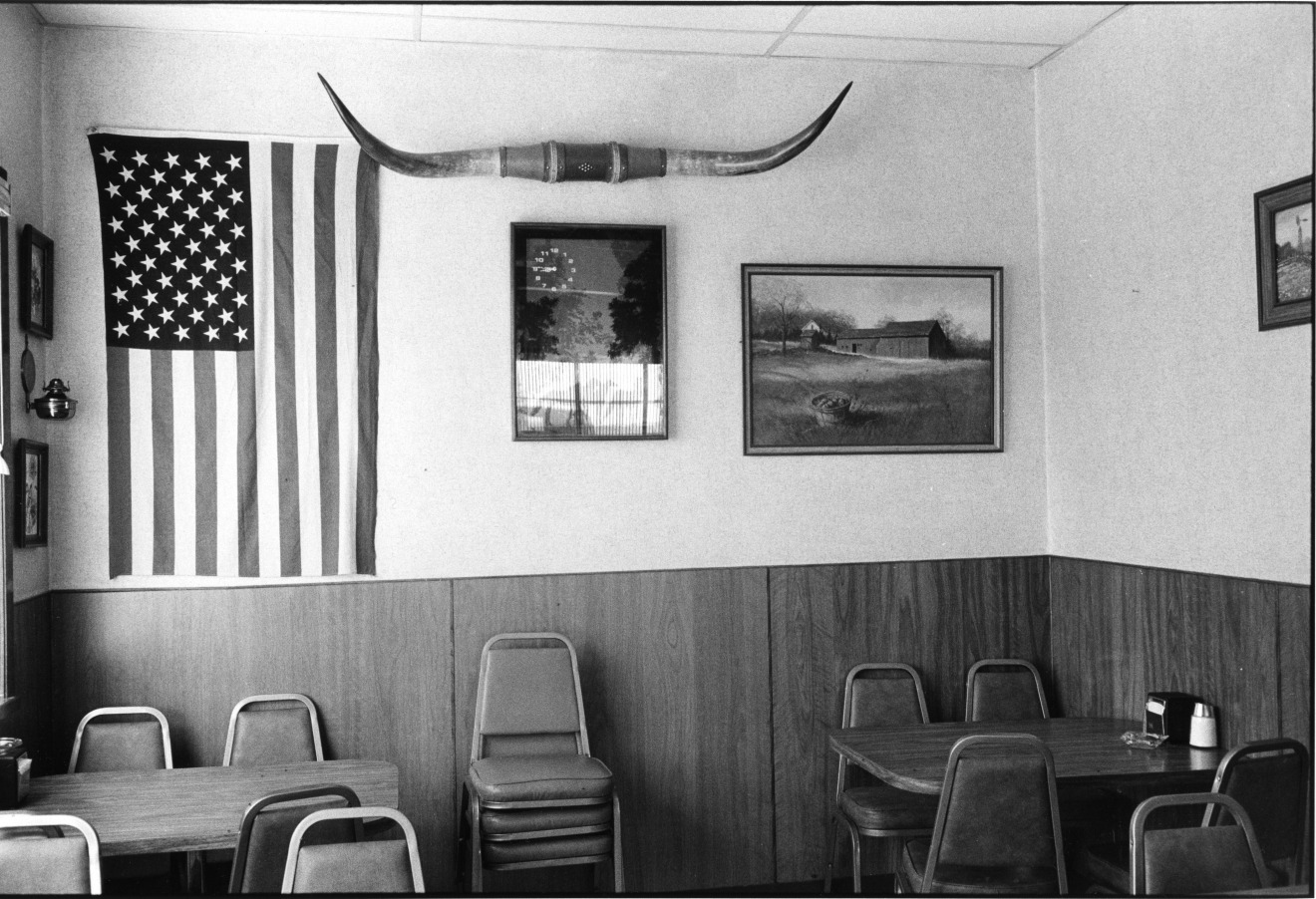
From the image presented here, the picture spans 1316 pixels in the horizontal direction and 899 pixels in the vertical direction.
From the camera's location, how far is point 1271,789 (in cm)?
347

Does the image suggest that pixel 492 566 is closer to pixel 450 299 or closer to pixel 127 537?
pixel 450 299

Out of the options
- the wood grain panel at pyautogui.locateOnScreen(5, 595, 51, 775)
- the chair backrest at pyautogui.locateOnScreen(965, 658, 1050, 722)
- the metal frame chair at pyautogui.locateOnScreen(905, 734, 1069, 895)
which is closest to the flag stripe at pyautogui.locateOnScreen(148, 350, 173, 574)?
the wood grain panel at pyautogui.locateOnScreen(5, 595, 51, 775)

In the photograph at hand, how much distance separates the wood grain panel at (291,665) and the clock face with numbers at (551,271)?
1.26 meters

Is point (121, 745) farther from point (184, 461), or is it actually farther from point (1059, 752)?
point (1059, 752)

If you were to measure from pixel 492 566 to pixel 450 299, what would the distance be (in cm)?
109

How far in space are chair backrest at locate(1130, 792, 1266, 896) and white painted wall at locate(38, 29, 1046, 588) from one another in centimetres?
202

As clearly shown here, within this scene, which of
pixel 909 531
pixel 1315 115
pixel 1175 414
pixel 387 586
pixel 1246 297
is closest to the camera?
pixel 1315 115

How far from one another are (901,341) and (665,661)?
1693mm

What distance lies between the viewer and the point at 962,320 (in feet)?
16.4

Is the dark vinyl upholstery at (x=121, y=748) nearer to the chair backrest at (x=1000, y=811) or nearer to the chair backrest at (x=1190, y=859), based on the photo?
the chair backrest at (x=1000, y=811)

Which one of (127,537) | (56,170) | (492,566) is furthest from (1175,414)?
(56,170)

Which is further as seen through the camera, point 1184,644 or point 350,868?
point 1184,644

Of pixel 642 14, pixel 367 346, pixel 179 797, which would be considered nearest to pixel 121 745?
pixel 179 797

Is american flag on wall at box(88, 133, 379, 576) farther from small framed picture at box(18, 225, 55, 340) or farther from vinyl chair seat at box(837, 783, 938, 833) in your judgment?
vinyl chair seat at box(837, 783, 938, 833)
